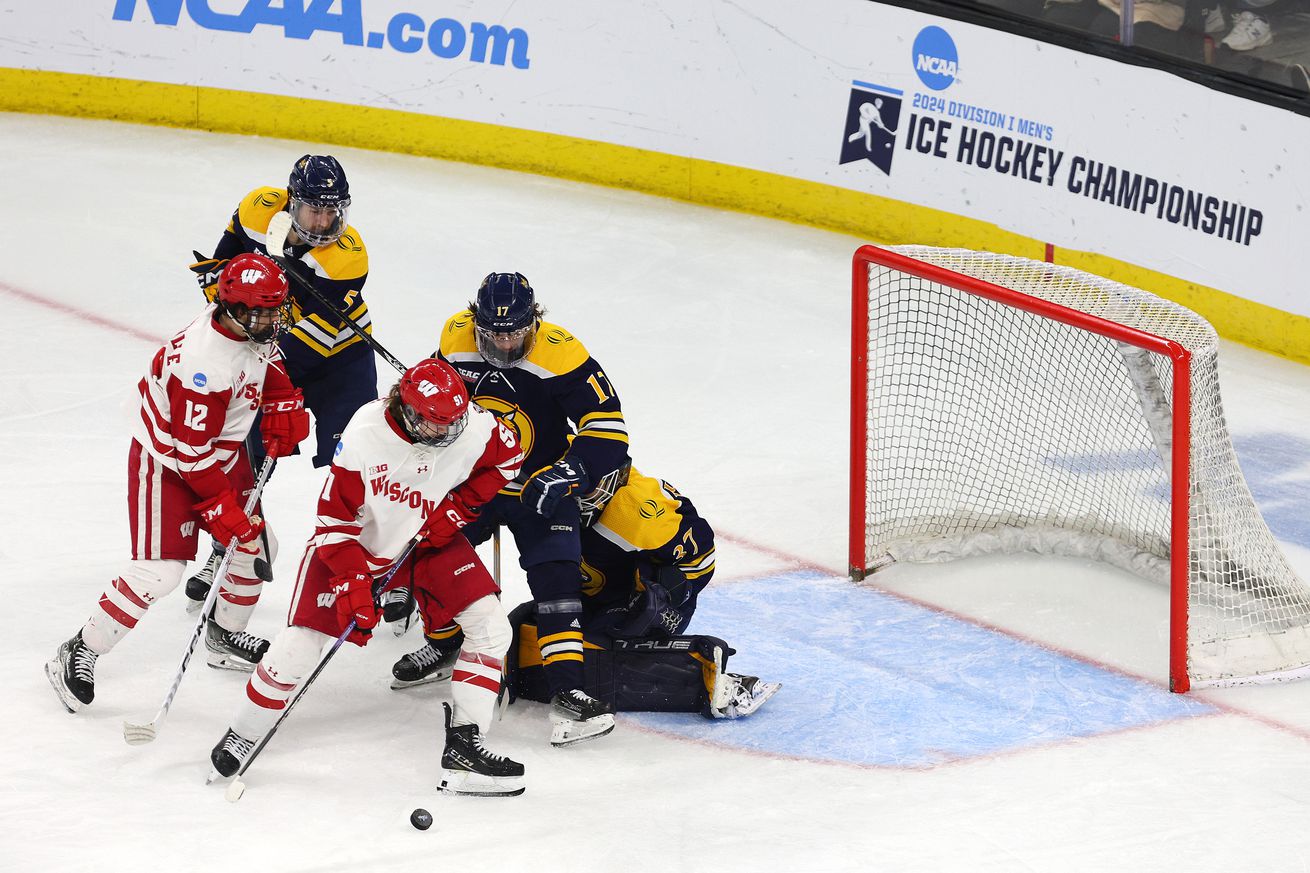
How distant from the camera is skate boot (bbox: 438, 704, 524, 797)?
382cm

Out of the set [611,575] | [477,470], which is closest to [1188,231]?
[611,575]

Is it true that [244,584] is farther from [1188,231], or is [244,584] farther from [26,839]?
[1188,231]

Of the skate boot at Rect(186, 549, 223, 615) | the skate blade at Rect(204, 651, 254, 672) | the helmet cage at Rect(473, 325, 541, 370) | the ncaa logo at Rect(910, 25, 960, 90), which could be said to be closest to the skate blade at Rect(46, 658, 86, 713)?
the skate blade at Rect(204, 651, 254, 672)

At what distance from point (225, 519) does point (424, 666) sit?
64cm

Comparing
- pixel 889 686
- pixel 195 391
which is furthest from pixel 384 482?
pixel 889 686

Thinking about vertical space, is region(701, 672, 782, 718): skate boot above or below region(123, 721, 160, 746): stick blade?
above

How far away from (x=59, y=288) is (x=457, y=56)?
2446 mm

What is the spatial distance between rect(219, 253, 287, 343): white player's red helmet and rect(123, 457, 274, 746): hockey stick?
0.43 metres

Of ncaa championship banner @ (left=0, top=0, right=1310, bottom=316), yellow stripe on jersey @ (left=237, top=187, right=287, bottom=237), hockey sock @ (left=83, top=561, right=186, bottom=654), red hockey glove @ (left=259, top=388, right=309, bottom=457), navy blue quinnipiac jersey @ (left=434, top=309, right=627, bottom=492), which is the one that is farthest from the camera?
ncaa championship banner @ (left=0, top=0, right=1310, bottom=316)

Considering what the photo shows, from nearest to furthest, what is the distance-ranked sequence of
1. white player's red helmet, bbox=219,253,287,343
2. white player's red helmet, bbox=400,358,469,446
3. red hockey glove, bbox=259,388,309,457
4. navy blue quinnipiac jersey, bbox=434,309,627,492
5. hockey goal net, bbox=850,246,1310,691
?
white player's red helmet, bbox=400,358,469,446 → white player's red helmet, bbox=219,253,287,343 → navy blue quinnipiac jersey, bbox=434,309,627,492 → red hockey glove, bbox=259,388,309,457 → hockey goal net, bbox=850,246,1310,691

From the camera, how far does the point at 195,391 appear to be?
3.93m

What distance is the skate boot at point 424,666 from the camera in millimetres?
4309

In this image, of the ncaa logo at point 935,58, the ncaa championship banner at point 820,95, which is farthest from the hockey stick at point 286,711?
the ncaa logo at point 935,58

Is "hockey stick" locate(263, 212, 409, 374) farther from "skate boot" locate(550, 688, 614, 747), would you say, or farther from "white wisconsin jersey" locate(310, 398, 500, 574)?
"skate boot" locate(550, 688, 614, 747)
